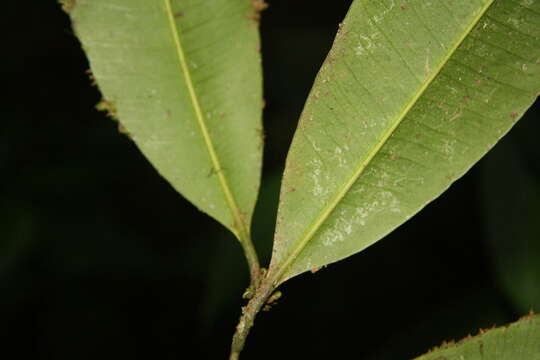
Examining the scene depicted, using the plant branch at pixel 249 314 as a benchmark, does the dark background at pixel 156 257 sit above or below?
below

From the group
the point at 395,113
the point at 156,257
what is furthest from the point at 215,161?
the point at 156,257

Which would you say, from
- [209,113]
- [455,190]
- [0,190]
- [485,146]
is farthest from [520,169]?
[0,190]

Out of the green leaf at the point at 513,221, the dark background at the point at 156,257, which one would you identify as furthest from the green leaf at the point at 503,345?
the dark background at the point at 156,257

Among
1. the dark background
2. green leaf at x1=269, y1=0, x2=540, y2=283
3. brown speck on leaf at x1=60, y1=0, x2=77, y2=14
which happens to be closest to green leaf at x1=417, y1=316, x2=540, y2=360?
green leaf at x1=269, y1=0, x2=540, y2=283

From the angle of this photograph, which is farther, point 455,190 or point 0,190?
point 455,190

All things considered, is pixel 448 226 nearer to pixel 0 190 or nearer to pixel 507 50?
pixel 0 190

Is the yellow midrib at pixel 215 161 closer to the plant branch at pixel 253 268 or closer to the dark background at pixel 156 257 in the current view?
the plant branch at pixel 253 268

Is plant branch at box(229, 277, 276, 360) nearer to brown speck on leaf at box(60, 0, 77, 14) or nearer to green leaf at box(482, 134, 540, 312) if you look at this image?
brown speck on leaf at box(60, 0, 77, 14)

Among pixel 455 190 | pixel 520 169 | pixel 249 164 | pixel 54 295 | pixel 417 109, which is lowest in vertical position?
pixel 54 295

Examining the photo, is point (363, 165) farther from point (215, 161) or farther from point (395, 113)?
point (215, 161)
